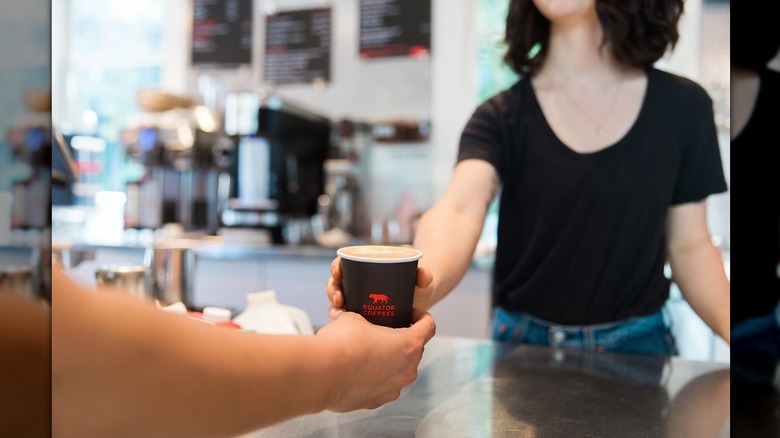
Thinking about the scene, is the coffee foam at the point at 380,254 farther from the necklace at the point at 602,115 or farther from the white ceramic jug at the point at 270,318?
the necklace at the point at 602,115

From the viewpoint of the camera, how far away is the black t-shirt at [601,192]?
1.07 m

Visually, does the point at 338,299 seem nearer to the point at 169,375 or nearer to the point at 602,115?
the point at 169,375

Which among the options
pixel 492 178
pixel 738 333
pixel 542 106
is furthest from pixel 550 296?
pixel 738 333

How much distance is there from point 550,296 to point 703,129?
0.39m

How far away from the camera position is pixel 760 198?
336 millimetres

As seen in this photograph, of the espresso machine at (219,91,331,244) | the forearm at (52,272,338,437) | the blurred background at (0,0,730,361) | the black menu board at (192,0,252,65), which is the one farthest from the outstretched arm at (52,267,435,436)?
the black menu board at (192,0,252,65)

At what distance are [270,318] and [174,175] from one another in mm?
2553

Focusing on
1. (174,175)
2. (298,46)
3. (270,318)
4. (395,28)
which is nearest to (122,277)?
(270,318)

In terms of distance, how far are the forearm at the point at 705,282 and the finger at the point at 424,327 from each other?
588 millimetres

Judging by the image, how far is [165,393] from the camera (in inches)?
15.2

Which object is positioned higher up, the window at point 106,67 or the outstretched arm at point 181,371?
the window at point 106,67

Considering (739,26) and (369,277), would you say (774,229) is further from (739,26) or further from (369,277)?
(369,277)

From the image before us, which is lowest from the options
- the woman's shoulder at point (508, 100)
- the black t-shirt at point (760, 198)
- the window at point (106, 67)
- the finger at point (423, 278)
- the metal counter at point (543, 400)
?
the metal counter at point (543, 400)

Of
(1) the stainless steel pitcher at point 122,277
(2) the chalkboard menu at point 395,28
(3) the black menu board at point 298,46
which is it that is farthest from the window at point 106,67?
(1) the stainless steel pitcher at point 122,277
